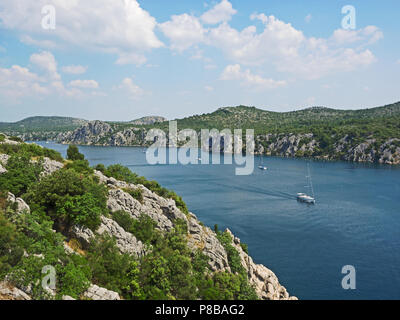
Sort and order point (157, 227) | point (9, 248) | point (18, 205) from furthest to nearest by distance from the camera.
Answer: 1. point (157, 227)
2. point (18, 205)
3. point (9, 248)

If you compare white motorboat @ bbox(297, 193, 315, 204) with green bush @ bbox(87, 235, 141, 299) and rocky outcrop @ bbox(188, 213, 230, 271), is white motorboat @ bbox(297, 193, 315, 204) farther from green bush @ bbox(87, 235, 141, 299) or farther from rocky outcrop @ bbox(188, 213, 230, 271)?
green bush @ bbox(87, 235, 141, 299)

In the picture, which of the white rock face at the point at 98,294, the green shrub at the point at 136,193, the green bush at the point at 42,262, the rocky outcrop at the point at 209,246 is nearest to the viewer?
the green bush at the point at 42,262

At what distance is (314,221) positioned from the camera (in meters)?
71.1

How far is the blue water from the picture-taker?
152ft

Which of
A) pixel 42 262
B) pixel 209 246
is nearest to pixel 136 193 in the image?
pixel 209 246

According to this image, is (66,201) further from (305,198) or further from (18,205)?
(305,198)

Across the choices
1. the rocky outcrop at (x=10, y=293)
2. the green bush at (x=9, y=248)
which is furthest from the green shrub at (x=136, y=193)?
the rocky outcrop at (x=10, y=293)

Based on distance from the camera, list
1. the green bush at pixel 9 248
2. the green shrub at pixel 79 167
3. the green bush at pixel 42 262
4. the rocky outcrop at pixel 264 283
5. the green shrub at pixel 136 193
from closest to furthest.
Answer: the green bush at pixel 42 262
the green bush at pixel 9 248
the rocky outcrop at pixel 264 283
the green shrub at pixel 136 193
the green shrub at pixel 79 167

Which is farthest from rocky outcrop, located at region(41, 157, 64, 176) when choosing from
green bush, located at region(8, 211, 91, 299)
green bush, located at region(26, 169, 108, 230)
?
green bush, located at region(8, 211, 91, 299)

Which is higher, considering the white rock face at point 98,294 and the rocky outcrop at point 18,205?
the rocky outcrop at point 18,205

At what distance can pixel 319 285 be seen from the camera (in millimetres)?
44469

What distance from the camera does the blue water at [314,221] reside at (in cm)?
4647

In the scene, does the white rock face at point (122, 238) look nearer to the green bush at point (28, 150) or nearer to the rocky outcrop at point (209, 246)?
the rocky outcrop at point (209, 246)

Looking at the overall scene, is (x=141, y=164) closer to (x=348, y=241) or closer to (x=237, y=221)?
(x=237, y=221)
